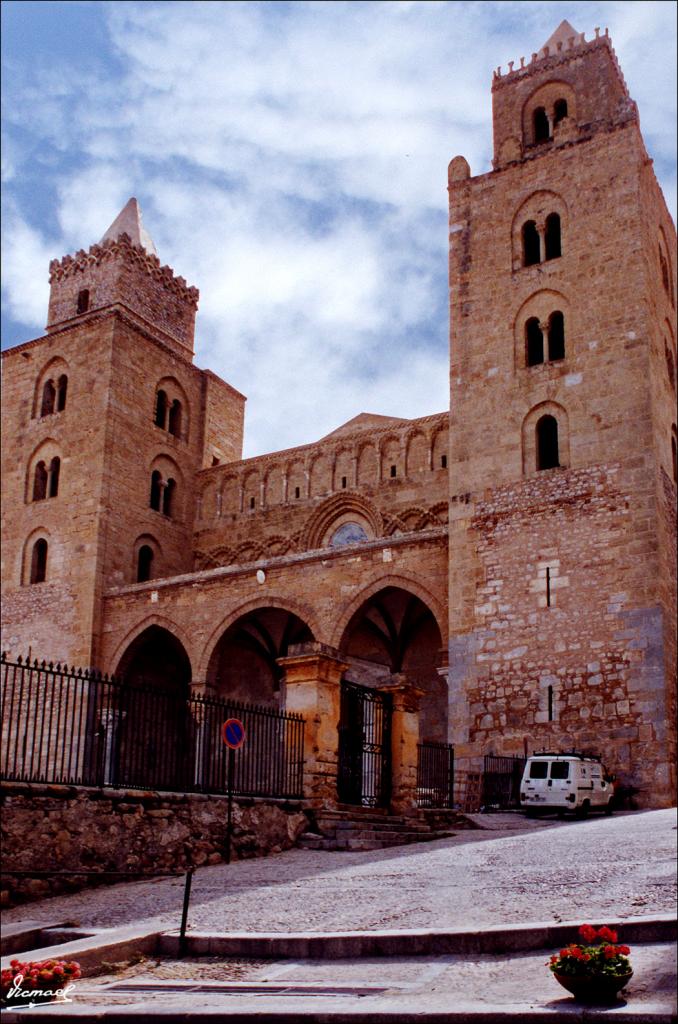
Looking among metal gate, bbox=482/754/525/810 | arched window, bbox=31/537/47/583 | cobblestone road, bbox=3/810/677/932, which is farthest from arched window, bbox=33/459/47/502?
cobblestone road, bbox=3/810/677/932

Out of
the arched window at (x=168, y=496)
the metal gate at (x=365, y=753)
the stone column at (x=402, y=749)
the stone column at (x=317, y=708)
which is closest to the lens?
the stone column at (x=317, y=708)

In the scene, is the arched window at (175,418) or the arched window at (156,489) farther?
the arched window at (175,418)

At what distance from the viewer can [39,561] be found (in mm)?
26719

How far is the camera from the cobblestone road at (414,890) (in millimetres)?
7109

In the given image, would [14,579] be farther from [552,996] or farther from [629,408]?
[552,996]

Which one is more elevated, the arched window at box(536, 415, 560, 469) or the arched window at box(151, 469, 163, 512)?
the arched window at box(151, 469, 163, 512)

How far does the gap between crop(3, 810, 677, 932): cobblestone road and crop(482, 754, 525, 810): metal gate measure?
20.7 feet

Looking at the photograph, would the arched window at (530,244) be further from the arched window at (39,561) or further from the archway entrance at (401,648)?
the arched window at (39,561)

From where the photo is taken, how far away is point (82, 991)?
5.88 meters

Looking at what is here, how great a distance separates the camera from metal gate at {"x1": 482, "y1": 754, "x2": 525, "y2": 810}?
17.8 metres

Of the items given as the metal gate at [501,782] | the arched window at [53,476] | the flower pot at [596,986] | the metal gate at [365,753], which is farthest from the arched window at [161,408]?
the flower pot at [596,986]

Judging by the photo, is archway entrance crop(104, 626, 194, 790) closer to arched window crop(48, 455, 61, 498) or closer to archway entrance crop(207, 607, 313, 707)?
archway entrance crop(207, 607, 313, 707)

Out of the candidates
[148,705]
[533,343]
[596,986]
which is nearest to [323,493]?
[148,705]

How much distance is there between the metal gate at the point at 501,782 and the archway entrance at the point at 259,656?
6791mm
